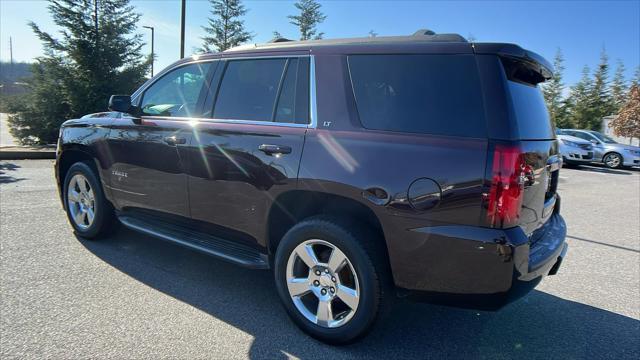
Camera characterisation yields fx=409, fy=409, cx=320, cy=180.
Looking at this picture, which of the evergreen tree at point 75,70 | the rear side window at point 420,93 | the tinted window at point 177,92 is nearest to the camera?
the rear side window at point 420,93

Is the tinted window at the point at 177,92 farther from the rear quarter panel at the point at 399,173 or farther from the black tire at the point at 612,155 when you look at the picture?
the black tire at the point at 612,155

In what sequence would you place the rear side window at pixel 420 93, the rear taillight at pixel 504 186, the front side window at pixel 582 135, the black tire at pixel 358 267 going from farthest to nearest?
1. the front side window at pixel 582 135
2. the black tire at pixel 358 267
3. the rear side window at pixel 420 93
4. the rear taillight at pixel 504 186

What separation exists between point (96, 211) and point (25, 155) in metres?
9.38

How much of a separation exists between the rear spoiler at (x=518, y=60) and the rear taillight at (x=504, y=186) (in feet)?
1.63

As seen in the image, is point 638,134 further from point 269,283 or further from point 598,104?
point 269,283

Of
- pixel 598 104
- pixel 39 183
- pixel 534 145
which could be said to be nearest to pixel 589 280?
pixel 534 145

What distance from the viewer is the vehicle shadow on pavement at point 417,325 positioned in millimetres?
2641

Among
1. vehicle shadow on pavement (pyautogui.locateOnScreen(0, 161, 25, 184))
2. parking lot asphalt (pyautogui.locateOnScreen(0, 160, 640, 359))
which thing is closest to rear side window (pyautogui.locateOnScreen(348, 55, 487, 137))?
parking lot asphalt (pyautogui.locateOnScreen(0, 160, 640, 359))

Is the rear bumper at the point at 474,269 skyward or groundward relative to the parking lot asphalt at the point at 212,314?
skyward

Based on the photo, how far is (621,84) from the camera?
42531 mm

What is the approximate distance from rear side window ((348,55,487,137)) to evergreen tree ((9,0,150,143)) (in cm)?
1554

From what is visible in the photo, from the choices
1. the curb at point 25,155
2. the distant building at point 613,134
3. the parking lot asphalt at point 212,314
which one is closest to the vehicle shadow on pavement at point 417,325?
the parking lot asphalt at point 212,314

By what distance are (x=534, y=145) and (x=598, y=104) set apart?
1849 inches

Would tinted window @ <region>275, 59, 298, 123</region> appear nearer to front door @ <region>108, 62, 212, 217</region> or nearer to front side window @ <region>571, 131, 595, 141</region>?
front door @ <region>108, 62, 212, 217</region>
